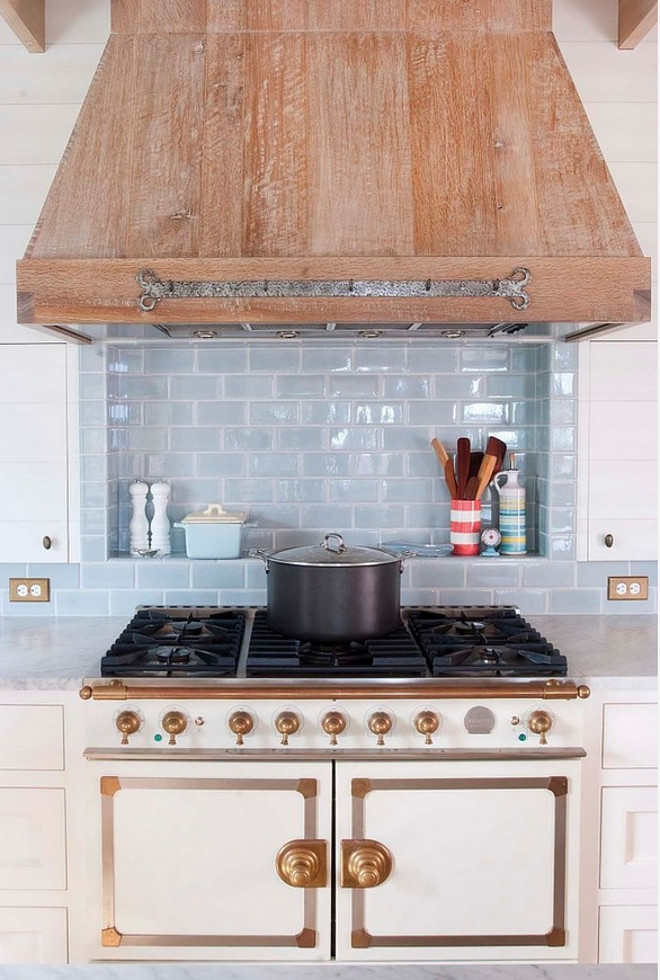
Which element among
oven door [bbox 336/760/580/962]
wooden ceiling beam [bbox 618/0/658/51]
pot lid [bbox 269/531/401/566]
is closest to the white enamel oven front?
oven door [bbox 336/760/580/962]

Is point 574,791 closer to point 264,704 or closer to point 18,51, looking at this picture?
point 264,704

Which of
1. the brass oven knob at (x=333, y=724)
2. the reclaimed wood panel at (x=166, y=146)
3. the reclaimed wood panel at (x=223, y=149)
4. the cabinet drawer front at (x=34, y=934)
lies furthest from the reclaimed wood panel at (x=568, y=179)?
the cabinet drawer front at (x=34, y=934)

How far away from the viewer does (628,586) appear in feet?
9.66

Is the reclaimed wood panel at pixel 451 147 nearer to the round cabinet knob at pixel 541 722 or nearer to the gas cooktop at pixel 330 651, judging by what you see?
the gas cooktop at pixel 330 651

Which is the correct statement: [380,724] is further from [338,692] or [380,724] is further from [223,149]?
[223,149]

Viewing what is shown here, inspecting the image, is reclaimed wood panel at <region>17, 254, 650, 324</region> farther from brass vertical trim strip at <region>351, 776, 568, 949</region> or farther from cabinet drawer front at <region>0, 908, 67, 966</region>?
cabinet drawer front at <region>0, 908, 67, 966</region>

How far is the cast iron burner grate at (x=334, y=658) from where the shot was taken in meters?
2.29

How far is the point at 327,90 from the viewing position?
7.76ft

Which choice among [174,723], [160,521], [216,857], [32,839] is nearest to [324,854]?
[216,857]

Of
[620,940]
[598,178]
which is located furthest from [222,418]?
[620,940]

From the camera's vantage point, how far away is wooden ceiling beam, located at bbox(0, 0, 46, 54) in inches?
99.0

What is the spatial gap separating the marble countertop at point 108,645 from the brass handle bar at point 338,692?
0.09 m

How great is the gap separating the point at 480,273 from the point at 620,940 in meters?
1.71

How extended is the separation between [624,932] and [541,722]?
0.62 m
